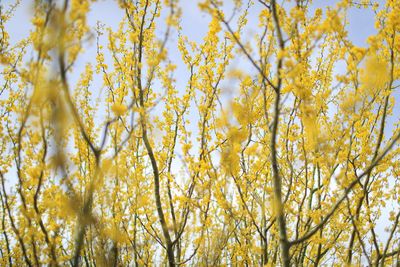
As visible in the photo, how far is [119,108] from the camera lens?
2430 mm

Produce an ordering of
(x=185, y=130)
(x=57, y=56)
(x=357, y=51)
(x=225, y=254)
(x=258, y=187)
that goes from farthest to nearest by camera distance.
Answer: (x=225, y=254) → (x=258, y=187) → (x=185, y=130) → (x=357, y=51) → (x=57, y=56)

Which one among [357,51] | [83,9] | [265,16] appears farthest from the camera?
[265,16]

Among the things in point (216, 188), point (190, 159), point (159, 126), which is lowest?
point (216, 188)

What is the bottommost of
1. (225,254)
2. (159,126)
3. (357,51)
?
(225,254)

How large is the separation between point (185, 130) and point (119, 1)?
72.4 inches

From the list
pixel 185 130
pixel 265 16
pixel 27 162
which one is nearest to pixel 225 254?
pixel 185 130

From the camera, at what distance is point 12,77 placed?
604 cm

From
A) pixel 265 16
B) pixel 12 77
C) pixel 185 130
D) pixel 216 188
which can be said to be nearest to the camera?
pixel 265 16

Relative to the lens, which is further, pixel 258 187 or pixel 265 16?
pixel 258 187

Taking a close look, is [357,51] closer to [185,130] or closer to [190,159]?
[190,159]

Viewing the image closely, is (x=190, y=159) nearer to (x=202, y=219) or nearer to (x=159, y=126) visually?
(x=202, y=219)

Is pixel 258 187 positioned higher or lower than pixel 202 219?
higher

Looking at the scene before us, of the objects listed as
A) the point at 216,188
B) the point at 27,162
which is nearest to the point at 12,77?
the point at 27,162

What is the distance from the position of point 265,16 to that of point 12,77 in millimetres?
4265
